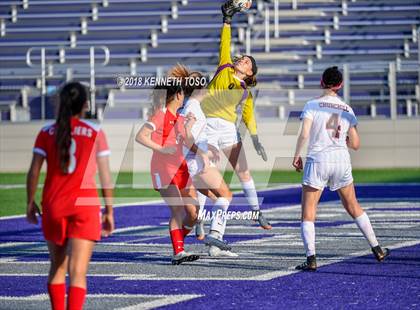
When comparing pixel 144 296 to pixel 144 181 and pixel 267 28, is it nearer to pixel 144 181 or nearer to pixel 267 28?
pixel 144 181

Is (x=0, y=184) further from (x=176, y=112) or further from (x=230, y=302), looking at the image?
(x=230, y=302)

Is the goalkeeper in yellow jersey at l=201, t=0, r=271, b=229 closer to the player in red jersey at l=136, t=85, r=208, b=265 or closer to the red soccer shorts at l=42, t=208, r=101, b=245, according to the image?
the player in red jersey at l=136, t=85, r=208, b=265

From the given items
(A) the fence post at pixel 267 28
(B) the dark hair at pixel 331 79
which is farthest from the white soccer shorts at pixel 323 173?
(A) the fence post at pixel 267 28

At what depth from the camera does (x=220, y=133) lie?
11.9m

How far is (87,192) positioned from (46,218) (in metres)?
0.28

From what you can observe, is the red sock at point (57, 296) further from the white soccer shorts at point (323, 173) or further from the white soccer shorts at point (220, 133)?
the white soccer shorts at point (220, 133)

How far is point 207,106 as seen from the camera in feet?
39.4

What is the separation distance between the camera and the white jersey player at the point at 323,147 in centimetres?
1007

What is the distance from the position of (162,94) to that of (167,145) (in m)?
0.48

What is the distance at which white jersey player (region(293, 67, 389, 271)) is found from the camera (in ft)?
33.0

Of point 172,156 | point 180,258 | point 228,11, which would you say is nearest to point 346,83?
point 228,11

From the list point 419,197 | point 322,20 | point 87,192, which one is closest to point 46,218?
point 87,192

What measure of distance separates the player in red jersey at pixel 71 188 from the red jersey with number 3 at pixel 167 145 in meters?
3.91

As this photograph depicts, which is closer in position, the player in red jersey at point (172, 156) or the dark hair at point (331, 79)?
the dark hair at point (331, 79)
